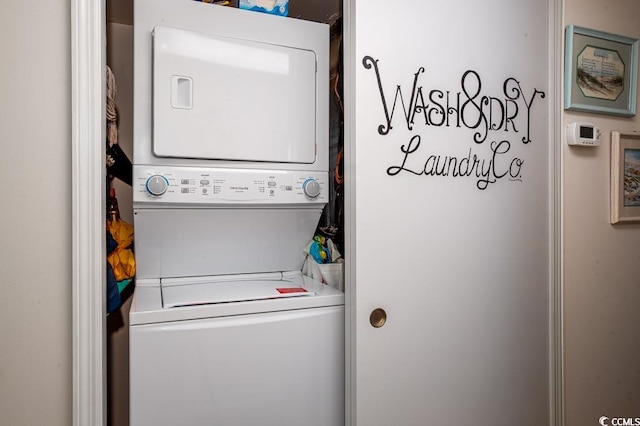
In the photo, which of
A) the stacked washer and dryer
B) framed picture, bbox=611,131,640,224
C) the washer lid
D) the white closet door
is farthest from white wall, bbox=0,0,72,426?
framed picture, bbox=611,131,640,224

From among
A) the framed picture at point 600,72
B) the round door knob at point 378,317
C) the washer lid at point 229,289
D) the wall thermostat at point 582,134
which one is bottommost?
the round door knob at point 378,317

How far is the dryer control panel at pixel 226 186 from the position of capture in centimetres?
148

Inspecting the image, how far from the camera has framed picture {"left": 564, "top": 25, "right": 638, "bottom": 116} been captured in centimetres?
170

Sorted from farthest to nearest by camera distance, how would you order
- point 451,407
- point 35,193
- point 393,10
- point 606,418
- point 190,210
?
point 606,418
point 190,210
point 451,407
point 393,10
point 35,193

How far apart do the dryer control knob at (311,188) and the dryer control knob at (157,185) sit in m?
0.55

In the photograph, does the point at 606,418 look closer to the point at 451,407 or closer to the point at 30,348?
the point at 451,407

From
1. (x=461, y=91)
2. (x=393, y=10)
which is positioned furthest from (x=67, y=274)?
(x=461, y=91)

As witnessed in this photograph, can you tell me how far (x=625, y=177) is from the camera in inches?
70.7

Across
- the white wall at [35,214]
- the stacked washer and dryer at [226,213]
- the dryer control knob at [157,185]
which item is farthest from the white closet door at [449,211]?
the white wall at [35,214]

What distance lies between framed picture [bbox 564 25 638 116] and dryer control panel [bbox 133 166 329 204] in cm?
114

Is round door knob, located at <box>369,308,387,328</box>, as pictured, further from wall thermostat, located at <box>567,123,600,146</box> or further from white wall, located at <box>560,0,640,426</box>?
wall thermostat, located at <box>567,123,600,146</box>

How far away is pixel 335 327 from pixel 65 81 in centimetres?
117

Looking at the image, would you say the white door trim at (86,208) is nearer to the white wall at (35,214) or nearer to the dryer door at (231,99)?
the white wall at (35,214)

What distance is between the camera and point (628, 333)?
1853mm
